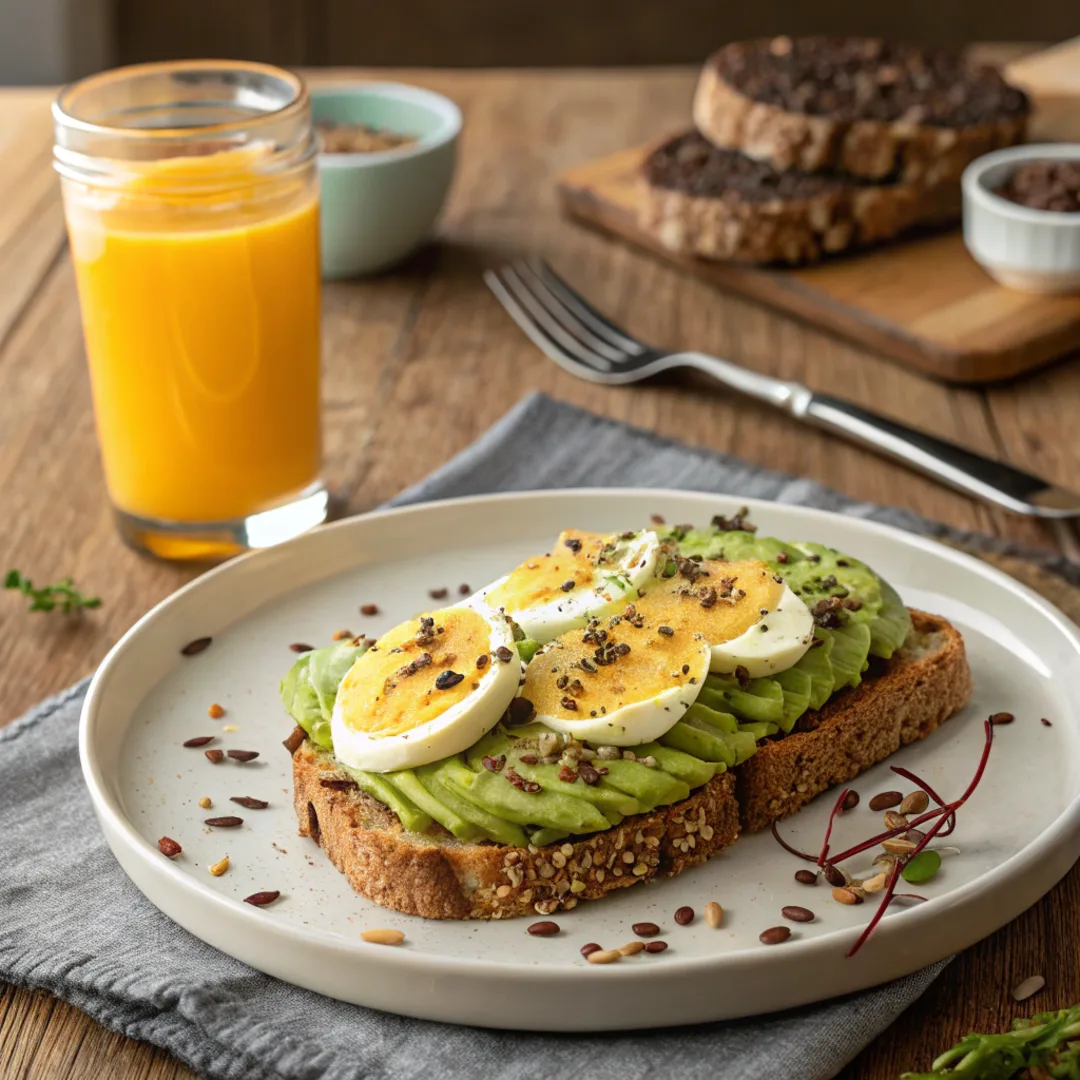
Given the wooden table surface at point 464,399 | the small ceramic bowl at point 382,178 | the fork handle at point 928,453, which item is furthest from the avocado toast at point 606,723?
the small ceramic bowl at point 382,178

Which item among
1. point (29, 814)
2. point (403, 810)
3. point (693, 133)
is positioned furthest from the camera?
point (693, 133)

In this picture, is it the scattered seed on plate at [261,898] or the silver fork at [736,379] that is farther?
the silver fork at [736,379]

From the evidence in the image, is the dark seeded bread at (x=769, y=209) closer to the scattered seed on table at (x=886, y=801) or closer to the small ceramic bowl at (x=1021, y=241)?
the small ceramic bowl at (x=1021, y=241)

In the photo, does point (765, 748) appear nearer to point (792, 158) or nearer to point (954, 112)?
point (792, 158)

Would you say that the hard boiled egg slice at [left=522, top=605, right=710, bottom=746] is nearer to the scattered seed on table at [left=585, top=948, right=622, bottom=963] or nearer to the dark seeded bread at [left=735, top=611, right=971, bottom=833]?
the dark seeded bread at [left=735, top=611, right=971, bottom=833]

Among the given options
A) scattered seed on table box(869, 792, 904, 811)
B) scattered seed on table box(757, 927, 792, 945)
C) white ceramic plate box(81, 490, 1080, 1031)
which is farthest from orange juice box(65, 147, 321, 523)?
scattered seed on table box(757, 927, 792, 945)

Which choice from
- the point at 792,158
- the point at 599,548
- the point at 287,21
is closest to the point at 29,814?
the point at 599,548
